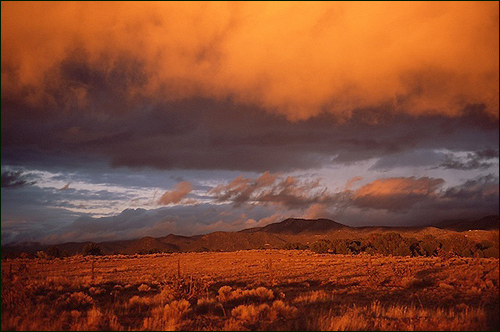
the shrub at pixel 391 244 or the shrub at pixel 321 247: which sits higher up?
the shrub at pixel 391 244

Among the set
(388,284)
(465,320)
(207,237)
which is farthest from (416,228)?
(465,320)

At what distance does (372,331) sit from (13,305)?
14001 millimetres

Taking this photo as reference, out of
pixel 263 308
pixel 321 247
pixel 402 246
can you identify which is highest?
pixel 263 308

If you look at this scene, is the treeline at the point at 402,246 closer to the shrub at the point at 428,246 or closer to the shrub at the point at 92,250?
the shrub at the point at 428,246

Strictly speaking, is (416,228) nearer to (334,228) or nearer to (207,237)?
(334,228)

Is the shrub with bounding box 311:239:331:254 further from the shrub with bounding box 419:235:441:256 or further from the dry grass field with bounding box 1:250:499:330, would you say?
the dry grass field with bounding box 1:250:499:330

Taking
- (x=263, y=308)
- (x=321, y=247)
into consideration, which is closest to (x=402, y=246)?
(x=321, y=247)

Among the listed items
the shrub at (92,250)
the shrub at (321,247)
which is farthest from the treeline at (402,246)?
the shrub at (92,250)

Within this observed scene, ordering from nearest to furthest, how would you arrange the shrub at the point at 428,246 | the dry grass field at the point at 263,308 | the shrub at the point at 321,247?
the dry grass field at the point at 263,308
the shrub at the point at 428,246
the shrub at the point at 321,247

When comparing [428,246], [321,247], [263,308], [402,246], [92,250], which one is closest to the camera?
[263,308]

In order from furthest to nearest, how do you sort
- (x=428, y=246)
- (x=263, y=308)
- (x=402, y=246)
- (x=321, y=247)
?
(x=321, y=247) → (x=402, y=246) → (x=428, y=246) → (x=263, y=308)

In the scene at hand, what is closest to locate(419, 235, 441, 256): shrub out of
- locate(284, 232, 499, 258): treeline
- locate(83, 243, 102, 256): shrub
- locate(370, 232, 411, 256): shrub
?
locate(284, 232, 499, 258): treeline

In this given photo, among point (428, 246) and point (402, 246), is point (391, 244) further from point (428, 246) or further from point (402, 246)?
point (428, 246)

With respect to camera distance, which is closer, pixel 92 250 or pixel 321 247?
pixel 92 250
